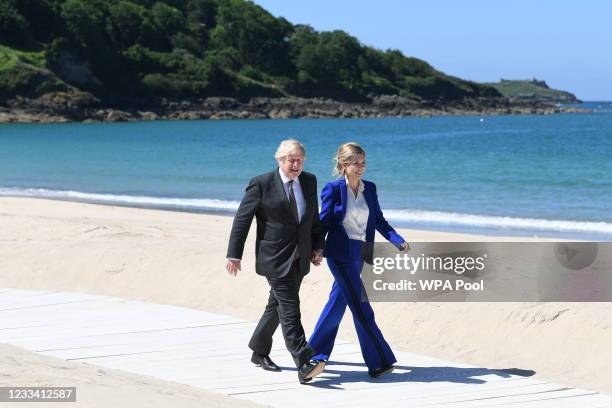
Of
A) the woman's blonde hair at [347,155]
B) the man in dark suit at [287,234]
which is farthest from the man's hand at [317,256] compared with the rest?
the woman's blonde hair at [347,155]

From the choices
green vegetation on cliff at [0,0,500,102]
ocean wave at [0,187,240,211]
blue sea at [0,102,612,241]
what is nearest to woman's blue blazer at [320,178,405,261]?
blue sea at [0,102,612,241]

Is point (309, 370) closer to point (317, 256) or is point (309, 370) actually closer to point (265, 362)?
point (265, 362)

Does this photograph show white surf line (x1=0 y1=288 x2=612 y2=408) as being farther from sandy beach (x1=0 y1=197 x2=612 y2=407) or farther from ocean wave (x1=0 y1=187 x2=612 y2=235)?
ocean wave (x1=0 y1=187 x2=612 y2=235)

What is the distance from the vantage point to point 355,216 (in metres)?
5.98

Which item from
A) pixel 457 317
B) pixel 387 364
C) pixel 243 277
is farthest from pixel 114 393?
pixel 243 277

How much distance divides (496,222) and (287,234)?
13.4 meters

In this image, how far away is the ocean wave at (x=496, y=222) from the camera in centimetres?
1762

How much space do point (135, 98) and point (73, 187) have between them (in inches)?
4009

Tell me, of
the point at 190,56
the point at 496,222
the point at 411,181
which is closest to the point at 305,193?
the point at 496,222

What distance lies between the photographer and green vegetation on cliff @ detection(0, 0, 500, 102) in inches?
4968

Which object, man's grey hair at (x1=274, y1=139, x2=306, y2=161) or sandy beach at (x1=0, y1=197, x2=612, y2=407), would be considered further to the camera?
sandy beach at (x1=0, y1=197, x2=612, y2=407)

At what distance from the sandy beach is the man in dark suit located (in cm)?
68

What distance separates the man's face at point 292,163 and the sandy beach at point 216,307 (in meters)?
1.35

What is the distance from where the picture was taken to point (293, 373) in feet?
20.5
